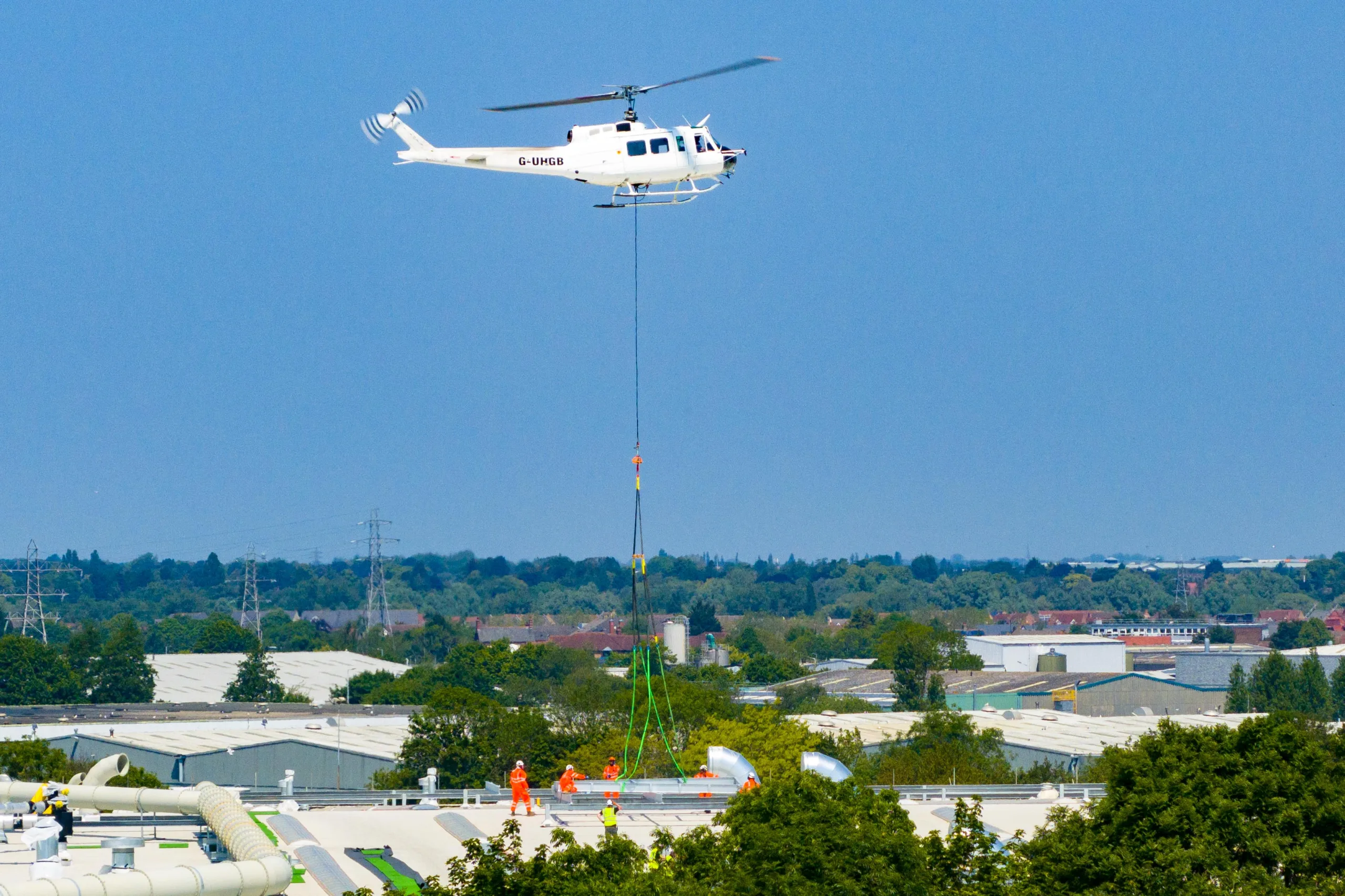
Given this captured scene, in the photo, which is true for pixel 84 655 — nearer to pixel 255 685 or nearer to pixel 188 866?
pixel 255 685

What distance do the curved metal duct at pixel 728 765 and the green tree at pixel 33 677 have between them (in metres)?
107

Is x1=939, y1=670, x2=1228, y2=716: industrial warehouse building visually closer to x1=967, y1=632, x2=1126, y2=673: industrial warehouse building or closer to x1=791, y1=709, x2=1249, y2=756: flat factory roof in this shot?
x1=791, y1=709, x2=1249, y2=756: flat factory roof

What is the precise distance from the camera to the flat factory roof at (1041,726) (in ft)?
285

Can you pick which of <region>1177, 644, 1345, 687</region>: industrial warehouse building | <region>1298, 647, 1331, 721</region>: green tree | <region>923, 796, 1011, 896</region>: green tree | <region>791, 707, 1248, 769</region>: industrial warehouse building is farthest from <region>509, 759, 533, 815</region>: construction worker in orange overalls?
<region>1177, 644, 1345, 687</region>: industrial warehouse building

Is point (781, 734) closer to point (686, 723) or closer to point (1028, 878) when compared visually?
point (686, 723)

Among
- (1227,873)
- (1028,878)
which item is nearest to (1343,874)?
(1227,873)

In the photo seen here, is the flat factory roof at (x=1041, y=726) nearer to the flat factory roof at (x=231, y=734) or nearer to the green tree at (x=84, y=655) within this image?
the flat factory roof at (x=231, y=734)

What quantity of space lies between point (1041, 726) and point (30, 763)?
53.3 m

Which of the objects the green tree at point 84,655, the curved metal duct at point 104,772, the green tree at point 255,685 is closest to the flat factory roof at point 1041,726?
the curved metal duct at point 104,772

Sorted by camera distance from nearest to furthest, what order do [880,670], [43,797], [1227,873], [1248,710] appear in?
[1227,873], [43,797], [1248,710], [880,670]

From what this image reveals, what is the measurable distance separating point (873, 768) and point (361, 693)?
87015mm

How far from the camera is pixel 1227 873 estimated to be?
28.0 metres

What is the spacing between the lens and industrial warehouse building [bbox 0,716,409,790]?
9375cm

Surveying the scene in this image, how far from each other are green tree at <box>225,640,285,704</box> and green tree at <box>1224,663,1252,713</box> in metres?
73.2
